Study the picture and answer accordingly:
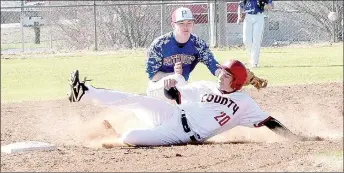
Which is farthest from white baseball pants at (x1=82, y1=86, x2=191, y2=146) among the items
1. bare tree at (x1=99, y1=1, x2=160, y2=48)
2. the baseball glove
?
bare tree at (x1=99, y1=1, x2=160, y2=48)

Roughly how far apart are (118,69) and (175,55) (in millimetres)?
9691

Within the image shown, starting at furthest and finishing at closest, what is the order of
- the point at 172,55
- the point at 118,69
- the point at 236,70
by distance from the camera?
the point at 118,69
the point at 172,55
the point at 236,70

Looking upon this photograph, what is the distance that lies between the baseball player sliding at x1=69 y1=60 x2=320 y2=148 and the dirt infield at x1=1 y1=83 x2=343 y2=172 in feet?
0.66

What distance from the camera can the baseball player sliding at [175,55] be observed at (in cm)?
937

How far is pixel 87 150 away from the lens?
8.07 m

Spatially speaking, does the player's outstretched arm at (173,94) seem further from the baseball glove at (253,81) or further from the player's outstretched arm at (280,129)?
the player's outstretched arm at (280,129)

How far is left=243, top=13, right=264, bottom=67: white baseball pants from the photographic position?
57.4 ft

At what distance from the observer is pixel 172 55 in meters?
9.54

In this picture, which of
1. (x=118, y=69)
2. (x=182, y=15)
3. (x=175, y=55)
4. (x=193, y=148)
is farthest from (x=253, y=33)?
(x=193, y=148)

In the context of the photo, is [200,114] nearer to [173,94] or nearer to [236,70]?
[173,94]

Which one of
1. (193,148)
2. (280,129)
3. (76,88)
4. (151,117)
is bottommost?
(193,148)

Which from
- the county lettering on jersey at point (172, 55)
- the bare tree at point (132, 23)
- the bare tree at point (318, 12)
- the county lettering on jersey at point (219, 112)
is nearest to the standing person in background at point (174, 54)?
the county lettering on jersey at point (172, 55)

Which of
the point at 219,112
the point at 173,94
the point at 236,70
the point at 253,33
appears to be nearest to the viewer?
the point at 236,70

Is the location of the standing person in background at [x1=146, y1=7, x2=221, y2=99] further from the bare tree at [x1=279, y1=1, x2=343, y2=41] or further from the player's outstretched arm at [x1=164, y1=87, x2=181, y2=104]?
the bare tree at [x1=279, y1=1, x2=343, y2=41]
